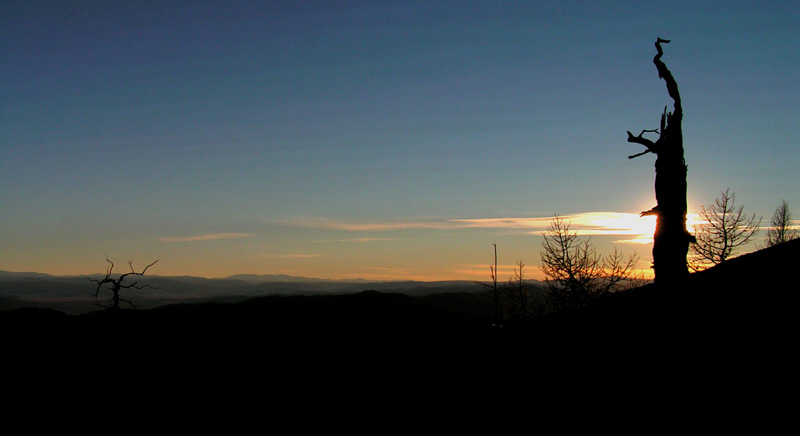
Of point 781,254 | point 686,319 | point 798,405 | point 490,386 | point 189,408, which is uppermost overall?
point 781,254

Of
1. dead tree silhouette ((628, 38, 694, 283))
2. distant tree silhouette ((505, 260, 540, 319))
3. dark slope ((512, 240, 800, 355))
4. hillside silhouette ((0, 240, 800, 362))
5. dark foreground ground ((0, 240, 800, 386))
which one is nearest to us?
dark slope ((512, 240, 800, 355))

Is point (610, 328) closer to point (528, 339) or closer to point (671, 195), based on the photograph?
point (528, 339)

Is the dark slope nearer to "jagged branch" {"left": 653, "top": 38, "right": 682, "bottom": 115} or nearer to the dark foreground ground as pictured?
the dark foreground ground

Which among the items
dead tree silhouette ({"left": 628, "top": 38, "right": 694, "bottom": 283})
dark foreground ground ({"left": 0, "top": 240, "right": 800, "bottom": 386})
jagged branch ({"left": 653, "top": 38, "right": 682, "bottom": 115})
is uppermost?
jagged branch ({"left": 653, "top": 38, "right": 682, "bottom": 115})

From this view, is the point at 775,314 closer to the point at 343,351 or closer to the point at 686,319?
the point at 686,319

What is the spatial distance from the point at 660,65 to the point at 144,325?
95.5 feet

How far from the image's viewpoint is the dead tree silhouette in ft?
51.1

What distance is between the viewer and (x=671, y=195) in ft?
51.3

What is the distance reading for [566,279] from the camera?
3309 centimetres

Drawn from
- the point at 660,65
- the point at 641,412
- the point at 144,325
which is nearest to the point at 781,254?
the point at 660,65

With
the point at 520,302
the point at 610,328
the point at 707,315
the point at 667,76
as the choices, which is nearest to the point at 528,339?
the point at 610,328

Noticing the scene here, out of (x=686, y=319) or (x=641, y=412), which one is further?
(x=686, y=319)

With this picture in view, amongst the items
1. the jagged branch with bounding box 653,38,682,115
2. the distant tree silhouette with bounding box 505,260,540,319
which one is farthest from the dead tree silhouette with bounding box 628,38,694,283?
the distant tree silhouette with bounding box 505,260,540,319

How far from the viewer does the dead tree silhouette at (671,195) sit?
1556cm
